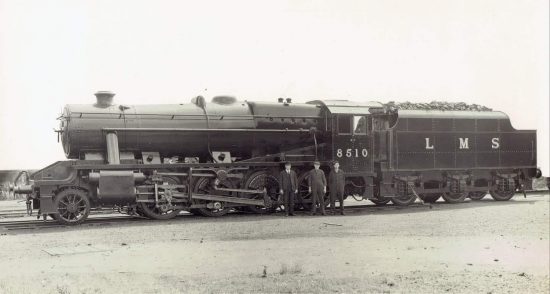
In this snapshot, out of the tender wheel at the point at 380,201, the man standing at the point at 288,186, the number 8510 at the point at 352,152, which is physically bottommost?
the tender wheel at the point at 380,201

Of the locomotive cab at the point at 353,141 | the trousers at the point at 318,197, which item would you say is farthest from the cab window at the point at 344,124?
the trousers at the point at 318,197

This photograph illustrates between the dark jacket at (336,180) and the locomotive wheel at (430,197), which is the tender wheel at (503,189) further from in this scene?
the dark jacket at (336,180)

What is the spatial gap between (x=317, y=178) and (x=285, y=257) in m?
6.94

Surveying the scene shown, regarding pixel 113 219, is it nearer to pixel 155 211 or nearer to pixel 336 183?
pixel 155 211

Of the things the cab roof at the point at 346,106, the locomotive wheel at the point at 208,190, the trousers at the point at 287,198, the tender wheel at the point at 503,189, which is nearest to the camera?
the locomotive wheel at the point at 208,190

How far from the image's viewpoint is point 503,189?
2048 cm

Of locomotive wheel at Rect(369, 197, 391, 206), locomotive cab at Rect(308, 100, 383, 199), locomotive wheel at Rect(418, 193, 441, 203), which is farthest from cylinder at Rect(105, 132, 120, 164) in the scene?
locomotive wheel at Rect(418, 193, 441, 203)

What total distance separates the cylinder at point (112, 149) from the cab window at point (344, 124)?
656cm

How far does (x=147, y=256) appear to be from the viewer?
9.69 meters

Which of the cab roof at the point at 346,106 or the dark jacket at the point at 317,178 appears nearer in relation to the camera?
the dark jacket at the point at 317,178

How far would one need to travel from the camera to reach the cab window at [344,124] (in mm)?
17625

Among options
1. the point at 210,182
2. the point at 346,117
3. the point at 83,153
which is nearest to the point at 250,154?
the point at 210,182

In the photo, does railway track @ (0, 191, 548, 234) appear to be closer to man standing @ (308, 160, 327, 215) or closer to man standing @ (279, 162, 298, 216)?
man standing @ (279, 162, 298, 216)

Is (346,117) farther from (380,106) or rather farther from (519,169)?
(519,169)
